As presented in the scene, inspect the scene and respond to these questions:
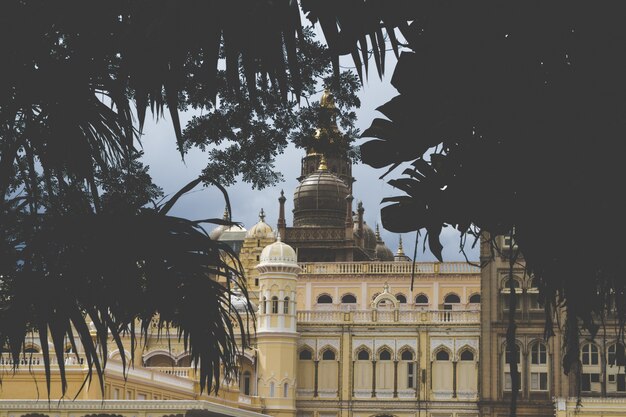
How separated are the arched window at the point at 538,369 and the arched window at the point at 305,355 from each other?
12296 mm

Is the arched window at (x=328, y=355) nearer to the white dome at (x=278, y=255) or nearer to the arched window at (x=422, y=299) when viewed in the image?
the white dome at (x=278, y=255)

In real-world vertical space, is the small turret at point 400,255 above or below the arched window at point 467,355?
above

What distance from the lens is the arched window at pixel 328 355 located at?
7250 centimetres

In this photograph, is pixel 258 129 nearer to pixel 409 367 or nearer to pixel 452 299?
pixel 409 367

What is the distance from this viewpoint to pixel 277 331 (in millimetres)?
70812

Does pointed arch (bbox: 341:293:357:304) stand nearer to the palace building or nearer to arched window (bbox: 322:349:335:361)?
the palace building

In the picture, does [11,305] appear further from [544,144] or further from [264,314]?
[264,314]

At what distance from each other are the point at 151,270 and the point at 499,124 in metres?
3.99

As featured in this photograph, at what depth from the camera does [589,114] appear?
583 cm

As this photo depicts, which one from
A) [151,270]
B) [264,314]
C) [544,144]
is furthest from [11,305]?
[264,314]

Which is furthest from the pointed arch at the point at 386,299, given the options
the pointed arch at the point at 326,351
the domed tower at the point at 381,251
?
the domed tower at the point at 381,251

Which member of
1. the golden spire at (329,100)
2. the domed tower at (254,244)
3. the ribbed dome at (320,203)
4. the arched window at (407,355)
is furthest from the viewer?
the ribbed dome at (320,203)

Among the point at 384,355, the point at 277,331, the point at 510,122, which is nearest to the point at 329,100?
the point at 510,122

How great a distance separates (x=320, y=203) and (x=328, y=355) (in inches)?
750
